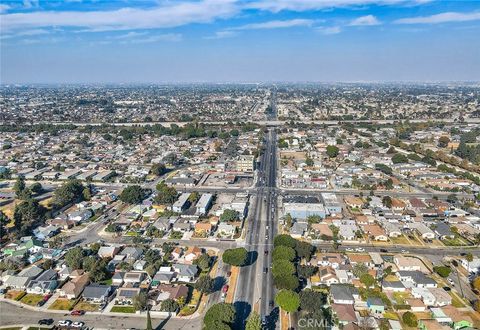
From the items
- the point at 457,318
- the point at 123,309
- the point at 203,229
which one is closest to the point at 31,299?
the point at 123,309

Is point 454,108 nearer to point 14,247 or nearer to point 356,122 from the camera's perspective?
point 356,122

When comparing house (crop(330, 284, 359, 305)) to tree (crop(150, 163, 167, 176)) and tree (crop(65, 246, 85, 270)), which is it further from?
tree (crop(150, 163, 167, 176))

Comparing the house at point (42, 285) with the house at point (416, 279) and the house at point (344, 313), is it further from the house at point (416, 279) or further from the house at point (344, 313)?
the house at point (416, 279)

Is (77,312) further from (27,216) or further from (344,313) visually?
(27,216)

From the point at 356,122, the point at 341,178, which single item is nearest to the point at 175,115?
the point at 356,122

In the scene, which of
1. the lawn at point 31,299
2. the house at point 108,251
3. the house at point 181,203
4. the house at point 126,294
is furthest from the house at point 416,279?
the lawn at point 31,299
